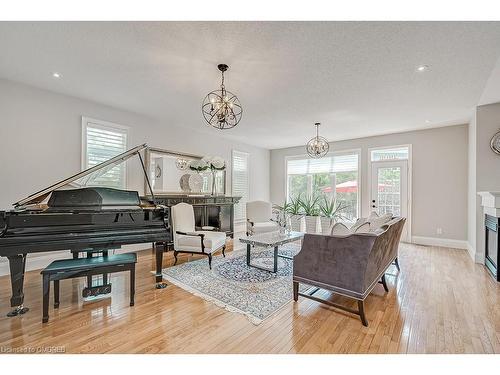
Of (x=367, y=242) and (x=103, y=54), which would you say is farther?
(x=103, y=54)

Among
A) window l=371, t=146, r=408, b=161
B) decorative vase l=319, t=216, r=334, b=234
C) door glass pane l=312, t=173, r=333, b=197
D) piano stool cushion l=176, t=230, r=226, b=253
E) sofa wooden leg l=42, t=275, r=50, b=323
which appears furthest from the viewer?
door glass pane l=312, t=173, r=333, b=197

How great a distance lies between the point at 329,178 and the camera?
7.23 meters

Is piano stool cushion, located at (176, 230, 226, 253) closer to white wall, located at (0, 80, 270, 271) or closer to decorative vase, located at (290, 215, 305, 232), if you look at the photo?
white wall, located at (0, 80, 270, 271)

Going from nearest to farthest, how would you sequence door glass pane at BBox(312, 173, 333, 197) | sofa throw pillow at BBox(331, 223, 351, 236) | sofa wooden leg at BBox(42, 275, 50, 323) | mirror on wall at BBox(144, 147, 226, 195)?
sofa wooden leg at BBox(42, 275, 50, 323) < sofa throw pillow at BBox(331, 223, 351, 236) < mirror on wall at BBox(144, 147, 226, 195) < door glass pane at BBox(312, 173, 333, 197)

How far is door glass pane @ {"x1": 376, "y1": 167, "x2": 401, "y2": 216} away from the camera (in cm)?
596

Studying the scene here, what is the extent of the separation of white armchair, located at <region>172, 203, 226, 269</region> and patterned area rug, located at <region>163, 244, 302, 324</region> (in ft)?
0.78

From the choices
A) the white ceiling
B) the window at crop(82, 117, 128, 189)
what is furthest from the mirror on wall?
the white ceiling

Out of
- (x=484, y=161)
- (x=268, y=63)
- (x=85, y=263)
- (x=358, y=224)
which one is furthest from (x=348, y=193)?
(x=85, y=263)

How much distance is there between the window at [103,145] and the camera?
407 cm

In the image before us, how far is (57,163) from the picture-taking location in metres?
3.78
